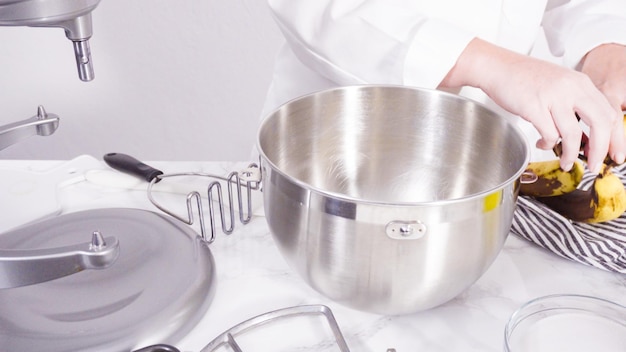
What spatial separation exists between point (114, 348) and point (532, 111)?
0.44m

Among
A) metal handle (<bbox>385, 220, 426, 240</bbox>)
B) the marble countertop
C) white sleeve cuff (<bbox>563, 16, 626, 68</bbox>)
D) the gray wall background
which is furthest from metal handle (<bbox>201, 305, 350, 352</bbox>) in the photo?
the gray wall background

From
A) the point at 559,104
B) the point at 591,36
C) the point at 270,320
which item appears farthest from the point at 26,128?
the point at 591,36

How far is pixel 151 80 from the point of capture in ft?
6.16

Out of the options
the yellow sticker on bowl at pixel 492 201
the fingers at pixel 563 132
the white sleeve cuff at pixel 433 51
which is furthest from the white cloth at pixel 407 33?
the yellow sticker on bowl at pixel 492 201

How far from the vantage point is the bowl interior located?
2.22 ft

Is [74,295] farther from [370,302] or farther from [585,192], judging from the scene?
[585,192]

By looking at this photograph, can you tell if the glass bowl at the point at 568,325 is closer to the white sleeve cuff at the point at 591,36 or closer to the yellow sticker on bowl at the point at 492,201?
the yellow sticker on bowl at the point at 492,201

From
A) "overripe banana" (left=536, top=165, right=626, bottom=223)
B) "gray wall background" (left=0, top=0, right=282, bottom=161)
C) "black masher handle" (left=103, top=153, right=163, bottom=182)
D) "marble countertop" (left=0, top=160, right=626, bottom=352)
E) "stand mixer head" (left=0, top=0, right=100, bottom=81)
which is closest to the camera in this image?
"stand mixer head" (left=0, top=0, right=100, bottom=81)

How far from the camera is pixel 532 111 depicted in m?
0.66

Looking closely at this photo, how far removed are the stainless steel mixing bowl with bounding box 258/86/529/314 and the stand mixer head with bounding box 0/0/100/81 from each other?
17 centimetres

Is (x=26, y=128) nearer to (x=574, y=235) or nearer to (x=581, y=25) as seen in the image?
(x=574, y=235)

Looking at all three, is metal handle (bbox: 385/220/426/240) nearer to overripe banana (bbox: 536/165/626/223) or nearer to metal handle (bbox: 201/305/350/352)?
metal handle (bbox: 201/305/350/352)

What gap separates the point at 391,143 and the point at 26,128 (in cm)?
38

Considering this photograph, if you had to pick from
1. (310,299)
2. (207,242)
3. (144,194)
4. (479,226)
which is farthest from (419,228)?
(144,194)
